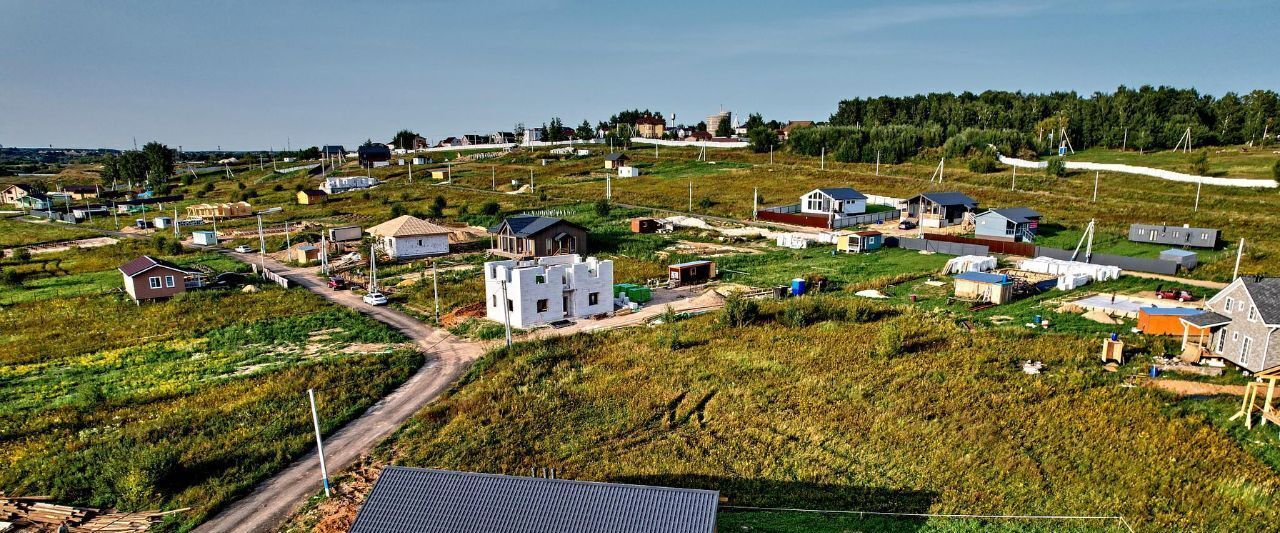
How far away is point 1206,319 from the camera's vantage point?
95.9 ft

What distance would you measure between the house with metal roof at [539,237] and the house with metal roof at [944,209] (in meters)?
35.6

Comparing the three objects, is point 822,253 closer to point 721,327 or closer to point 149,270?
point 721,327

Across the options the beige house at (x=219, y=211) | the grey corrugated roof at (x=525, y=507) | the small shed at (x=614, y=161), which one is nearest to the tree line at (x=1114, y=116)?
the small shed at (x=614, y=161)

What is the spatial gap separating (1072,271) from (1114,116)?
378 feet

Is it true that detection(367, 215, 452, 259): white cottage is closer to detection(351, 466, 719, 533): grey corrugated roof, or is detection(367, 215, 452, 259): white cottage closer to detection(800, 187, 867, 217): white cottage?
detection(800, 187, 867, 217): white cottage

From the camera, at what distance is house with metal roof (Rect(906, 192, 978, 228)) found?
224 ft

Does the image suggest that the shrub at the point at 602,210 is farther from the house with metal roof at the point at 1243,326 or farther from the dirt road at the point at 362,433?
the house with metal roof at the point at 1243,326

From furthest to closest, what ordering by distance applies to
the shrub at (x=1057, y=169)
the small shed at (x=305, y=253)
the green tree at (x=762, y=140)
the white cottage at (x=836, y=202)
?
the green tree at (x=762, y=140)
the shrub at (x=1057, y=169)
the white cottage at (x=836, y=202)
the small shed at (x=305, y=253)

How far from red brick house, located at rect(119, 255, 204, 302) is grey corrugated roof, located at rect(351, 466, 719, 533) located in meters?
42.0

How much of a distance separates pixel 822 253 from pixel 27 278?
69.5 meters

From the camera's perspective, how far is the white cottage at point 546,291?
39.9 metres

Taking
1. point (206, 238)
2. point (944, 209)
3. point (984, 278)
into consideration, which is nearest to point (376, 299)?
point (984, 278)

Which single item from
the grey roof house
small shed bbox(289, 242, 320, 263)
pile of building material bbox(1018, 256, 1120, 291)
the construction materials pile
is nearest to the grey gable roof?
small shed bbox(289, 242, 320, 263)

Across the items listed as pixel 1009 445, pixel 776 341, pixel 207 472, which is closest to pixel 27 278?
pixel 207 472
